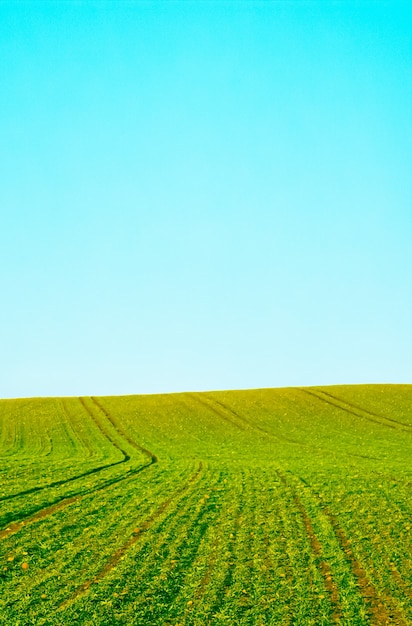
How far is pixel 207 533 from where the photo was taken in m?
18.0

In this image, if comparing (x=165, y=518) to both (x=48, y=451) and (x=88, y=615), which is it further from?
(x=48, y=451)

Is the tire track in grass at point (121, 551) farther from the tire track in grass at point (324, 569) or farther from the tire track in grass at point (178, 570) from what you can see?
the tire track in grass at point (324, 569)

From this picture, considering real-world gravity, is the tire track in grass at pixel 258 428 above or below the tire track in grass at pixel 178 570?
above

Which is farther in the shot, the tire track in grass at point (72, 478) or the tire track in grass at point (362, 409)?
the tire track in grass at point (362, 409)

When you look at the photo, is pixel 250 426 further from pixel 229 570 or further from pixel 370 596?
pixel 370 596

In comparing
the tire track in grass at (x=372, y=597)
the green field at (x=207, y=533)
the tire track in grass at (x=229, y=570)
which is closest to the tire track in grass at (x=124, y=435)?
the green field at (x=207, y=533)

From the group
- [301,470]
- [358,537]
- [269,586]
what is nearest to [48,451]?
[301,470]

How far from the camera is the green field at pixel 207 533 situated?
12219 mm

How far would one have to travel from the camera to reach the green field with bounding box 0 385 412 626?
12.2m

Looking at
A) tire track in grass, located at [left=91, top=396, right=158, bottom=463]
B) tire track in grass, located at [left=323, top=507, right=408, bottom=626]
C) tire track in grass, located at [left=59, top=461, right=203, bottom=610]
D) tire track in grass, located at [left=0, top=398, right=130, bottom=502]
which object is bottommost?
tire track in grass, located at [left=323, top=507, right=408, bottom=626]

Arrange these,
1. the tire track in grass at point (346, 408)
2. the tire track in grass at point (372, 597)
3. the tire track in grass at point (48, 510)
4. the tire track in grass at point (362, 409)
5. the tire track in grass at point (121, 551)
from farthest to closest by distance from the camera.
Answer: the tire track in grass at point (362, 409)
the tire track in grass at point (346, 408)
the tire track in grass at point (48, 510)
the tire track in grass at point (121, 551)
the tire track in grass at point (372, 597)

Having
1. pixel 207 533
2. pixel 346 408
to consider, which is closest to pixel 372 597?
pixel 207 533

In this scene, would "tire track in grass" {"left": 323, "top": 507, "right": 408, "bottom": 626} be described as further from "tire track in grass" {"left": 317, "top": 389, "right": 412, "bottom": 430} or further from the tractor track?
"tire track in grass" {"left": 317, "top": 389, "right": 412, "bottom": 430}

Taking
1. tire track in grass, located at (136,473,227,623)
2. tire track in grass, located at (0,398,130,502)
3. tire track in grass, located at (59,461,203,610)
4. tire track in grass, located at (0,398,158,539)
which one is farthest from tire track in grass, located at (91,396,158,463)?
tire track in grass, located at (136,473,227,623)
